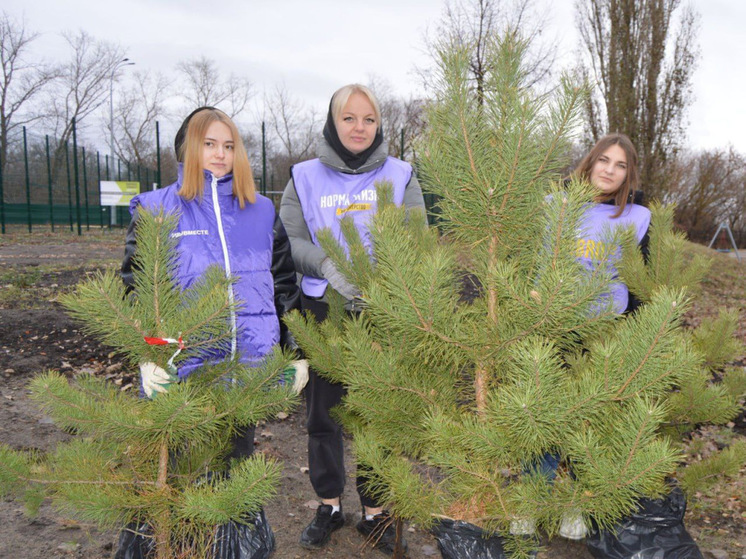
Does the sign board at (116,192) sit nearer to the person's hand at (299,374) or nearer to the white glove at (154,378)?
the person's hand at (299,374)

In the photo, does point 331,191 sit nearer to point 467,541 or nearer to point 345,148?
point 345,148

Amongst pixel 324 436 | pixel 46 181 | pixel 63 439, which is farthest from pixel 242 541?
pixel 46 181

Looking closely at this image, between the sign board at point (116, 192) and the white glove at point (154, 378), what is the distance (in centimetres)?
2285

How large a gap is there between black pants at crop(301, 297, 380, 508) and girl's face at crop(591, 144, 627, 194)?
162 cm

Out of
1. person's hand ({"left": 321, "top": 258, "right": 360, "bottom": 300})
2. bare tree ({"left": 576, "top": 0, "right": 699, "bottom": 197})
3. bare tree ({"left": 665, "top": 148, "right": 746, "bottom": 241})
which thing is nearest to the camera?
person's hand ({"left": 321, "top": 258, "right": 360, "bottom": 300})

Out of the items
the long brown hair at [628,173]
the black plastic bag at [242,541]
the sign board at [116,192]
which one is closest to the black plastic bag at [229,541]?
the black plastic bag at [242,541]

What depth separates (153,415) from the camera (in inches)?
64.2

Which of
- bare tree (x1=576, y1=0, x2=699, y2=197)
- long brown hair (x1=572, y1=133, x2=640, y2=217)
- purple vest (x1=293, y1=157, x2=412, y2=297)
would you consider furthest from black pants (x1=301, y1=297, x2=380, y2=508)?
bare tree (x1=576, y1=0, x2=699, y2=197)

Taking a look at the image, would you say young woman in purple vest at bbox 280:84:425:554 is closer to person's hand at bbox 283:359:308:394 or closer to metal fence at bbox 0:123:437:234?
person's hand at bbox 283:359:308:394

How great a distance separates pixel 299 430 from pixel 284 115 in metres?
29.4

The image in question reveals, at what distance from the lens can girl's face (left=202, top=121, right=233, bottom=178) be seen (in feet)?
7.63

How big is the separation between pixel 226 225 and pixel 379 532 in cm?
184

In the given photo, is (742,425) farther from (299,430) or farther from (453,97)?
(453,97)

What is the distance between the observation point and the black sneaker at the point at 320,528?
3.05 metres
